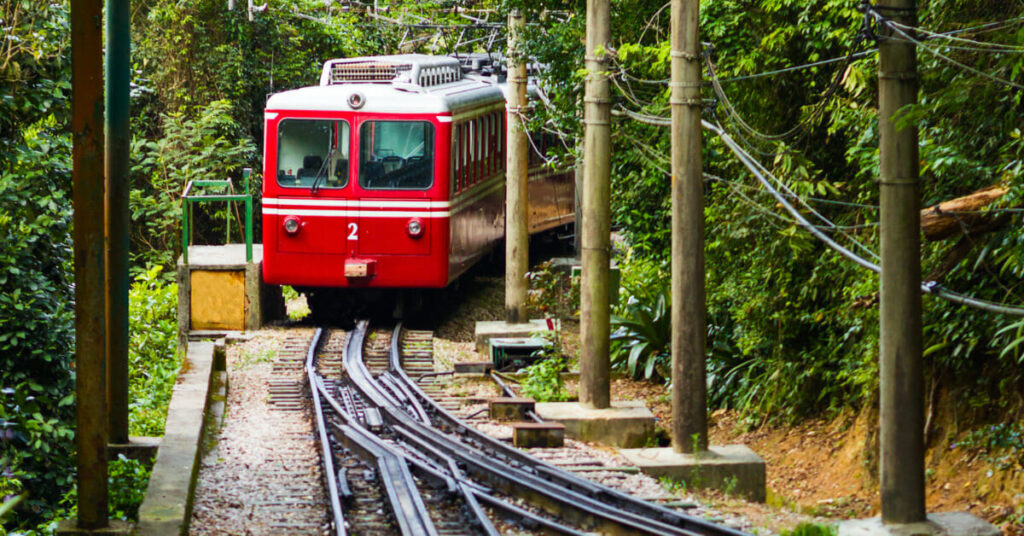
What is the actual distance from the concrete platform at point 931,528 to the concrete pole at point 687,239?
2.56 m

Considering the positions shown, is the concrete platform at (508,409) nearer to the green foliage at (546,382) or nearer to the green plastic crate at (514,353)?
the green foliage at (546,382)

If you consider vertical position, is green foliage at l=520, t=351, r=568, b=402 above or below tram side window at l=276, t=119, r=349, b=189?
below

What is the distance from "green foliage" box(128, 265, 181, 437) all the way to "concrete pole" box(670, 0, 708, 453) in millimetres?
4563

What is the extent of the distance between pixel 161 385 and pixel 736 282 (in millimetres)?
5911

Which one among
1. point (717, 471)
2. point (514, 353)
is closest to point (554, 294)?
point (514, 353)

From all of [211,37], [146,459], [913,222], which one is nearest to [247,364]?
[146,459]

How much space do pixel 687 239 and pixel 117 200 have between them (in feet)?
12.9

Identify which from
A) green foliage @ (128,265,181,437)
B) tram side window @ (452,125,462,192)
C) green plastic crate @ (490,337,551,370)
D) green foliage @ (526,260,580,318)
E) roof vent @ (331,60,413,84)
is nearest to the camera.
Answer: green foliage @ (128,265,181,437)

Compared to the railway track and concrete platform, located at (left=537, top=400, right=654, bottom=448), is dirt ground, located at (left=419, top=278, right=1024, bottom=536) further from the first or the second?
concrete platform, located at (left=537, top=400, right=654, bottom=448)

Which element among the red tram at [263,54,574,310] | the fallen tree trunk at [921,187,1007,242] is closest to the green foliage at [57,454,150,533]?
the fallen tree trunk at [921,187,1007,242]

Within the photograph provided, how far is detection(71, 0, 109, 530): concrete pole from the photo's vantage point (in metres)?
6.32

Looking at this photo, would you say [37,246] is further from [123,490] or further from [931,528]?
[931,528]

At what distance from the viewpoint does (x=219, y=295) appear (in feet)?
52.0

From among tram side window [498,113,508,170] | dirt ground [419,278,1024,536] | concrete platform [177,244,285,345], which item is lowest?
dirt ground [419,278,1024,536]
